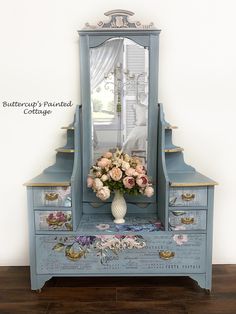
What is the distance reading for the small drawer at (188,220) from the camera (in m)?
2.05

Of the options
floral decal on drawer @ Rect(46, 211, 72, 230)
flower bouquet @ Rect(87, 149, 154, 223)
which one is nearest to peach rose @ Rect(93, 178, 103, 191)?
flower bouquet @ Rect(87, 149, 154, 223)

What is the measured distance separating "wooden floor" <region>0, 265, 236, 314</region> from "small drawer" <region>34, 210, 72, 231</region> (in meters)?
0.45

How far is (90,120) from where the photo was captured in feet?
7.56

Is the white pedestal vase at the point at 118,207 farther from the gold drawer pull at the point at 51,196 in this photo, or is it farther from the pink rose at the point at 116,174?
the gold drawer pull at the point at 51,196

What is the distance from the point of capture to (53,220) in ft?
6.76

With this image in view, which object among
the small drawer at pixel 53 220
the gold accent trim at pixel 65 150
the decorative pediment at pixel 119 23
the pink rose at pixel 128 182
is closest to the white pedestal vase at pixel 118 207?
the pink rose at pixel 128 182

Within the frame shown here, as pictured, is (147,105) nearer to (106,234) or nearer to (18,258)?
(106,234)

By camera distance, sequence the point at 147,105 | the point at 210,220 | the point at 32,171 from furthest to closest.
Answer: the point at 32,171
the point at 147,105
the point at 210,220

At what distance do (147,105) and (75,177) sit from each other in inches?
28.6

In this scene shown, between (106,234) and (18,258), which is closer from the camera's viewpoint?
(106,234)

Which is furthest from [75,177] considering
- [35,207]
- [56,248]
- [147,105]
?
[147,105]

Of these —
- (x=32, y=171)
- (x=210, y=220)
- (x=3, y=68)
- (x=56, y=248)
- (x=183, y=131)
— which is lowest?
(x=56, y=248)

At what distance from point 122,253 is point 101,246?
5.6 inches

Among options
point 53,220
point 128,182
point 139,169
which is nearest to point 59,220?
point 53,220
